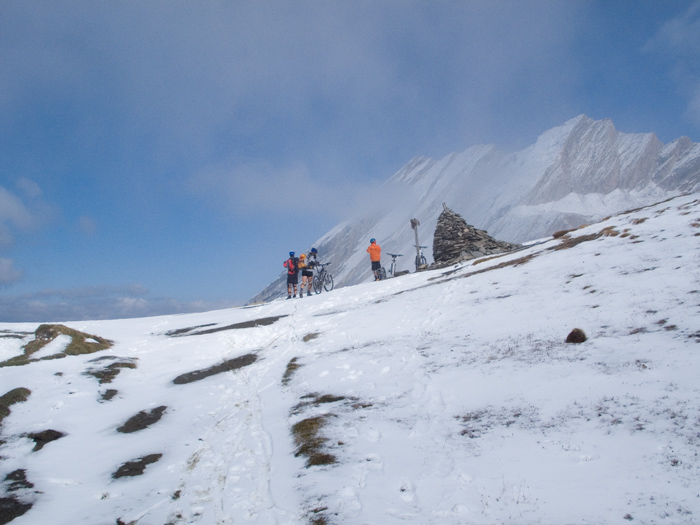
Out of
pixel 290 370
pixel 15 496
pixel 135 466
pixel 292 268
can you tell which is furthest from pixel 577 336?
pixel 292 268

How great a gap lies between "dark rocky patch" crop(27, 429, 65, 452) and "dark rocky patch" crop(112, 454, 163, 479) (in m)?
2.32

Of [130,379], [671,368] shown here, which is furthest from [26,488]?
[671,368]

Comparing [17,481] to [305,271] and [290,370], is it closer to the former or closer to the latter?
[290,370]

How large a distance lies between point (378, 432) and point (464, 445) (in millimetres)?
1444

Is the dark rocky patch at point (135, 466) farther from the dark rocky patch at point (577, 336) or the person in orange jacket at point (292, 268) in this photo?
the person in orange jacket at point (292, 268)

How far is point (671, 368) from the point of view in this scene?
211 inches

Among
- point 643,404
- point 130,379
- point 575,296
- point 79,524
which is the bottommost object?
point 79,524

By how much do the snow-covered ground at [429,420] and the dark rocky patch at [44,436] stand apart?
14 centimetres

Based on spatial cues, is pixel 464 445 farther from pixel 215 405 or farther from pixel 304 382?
pixel 215 405

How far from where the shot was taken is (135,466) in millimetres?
6301

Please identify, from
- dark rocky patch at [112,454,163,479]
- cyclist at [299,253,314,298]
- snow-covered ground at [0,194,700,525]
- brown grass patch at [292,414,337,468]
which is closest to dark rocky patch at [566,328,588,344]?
snow-covered ground at [0,194,700,525]

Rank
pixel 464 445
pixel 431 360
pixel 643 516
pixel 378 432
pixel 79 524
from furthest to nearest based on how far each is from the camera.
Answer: pixel 431 360
pixel 378 432
pixel 464 445
pixel 79 524
pixel 643 516

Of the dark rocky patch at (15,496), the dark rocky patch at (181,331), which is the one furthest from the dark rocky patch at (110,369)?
the dark rocky patch at (181,331)

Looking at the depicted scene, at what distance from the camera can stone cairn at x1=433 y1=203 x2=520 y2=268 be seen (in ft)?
97.0
